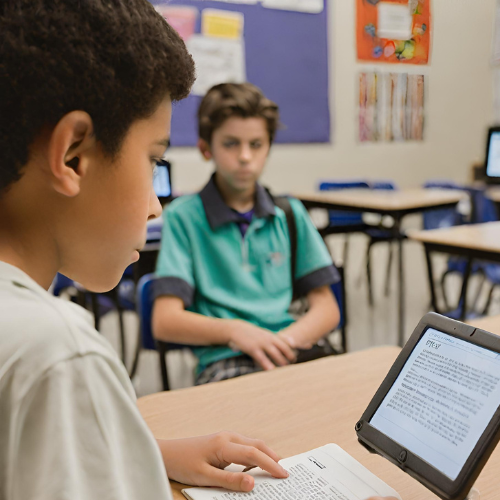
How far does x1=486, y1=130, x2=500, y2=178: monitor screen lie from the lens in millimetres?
3371

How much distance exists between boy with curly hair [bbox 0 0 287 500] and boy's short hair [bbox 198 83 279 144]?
0.94m

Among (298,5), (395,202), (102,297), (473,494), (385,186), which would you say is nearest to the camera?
(473,494)

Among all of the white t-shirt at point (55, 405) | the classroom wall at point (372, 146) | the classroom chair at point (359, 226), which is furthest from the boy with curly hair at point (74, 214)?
the classroom wall at point (372, 146)

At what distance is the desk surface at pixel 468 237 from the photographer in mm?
2024

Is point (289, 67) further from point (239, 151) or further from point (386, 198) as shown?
point (239, 151)

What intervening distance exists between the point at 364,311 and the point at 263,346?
2544mm

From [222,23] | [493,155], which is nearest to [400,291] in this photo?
[493,155]

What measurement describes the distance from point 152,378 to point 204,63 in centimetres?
245

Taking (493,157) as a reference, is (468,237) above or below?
below

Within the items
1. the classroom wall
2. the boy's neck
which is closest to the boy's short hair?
the boy's neck

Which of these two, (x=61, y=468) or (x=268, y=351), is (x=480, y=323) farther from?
(x=61, y=468)

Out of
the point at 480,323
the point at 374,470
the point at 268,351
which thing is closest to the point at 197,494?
the point at 374,470

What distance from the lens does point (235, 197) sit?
1.48 metres

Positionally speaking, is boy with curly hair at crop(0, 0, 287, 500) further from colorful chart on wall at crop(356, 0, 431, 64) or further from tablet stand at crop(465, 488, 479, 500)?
colorful chart on wall at crop(356, 0, 431, 64)
